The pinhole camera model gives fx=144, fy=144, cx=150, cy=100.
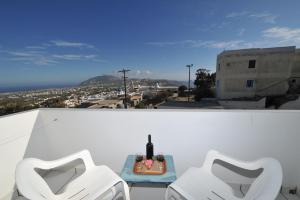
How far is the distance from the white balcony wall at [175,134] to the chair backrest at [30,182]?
0.86 m

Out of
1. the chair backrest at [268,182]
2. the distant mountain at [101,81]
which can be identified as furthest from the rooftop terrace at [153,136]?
the distant mountain at [101,81]

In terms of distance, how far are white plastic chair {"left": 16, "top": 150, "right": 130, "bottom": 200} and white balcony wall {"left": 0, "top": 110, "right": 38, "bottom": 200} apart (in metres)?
0.84

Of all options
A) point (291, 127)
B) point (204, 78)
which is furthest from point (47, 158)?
point (204, 78)

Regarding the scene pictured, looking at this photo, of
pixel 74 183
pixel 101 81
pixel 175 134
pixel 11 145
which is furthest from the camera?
pixel 101 81

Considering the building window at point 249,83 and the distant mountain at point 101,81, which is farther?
the building window at point 249,83

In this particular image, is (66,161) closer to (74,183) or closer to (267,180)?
(74,183)

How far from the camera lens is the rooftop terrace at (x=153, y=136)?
1.67 metres

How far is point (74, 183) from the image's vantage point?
4.39 feet

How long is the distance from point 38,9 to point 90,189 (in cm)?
662

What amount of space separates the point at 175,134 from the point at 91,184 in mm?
1053

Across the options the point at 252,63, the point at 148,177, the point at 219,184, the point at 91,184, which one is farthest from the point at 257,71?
the point at 91,184

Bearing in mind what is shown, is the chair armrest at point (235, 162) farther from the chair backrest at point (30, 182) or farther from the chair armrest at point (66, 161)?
the chair backrest at point (30, 182)

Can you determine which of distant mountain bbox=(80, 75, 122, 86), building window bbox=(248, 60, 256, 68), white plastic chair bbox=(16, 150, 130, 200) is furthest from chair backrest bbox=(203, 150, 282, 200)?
building window bbox=(248, 60, 256, 68)

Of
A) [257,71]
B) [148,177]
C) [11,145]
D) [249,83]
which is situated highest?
[257,71]
